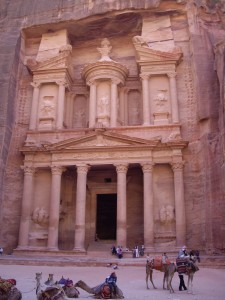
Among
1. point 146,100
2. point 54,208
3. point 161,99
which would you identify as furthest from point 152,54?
point 54,208

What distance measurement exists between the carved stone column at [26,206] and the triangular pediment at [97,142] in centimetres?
217

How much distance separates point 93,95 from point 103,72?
5.66ft

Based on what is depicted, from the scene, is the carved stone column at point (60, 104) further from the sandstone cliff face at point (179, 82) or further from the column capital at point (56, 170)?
the column capital at point (56, 170)

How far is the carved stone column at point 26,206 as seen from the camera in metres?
22.2

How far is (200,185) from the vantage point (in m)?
21.8

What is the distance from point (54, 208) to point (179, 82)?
1185 cm

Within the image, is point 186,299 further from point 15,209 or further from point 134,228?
point 15,209

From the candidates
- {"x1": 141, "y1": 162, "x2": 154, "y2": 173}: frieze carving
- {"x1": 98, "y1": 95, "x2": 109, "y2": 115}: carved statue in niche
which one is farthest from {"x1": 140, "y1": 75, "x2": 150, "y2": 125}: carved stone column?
{"x1": 141, "y1": 162, "x2": 154, "y2": 173}: frieze carving

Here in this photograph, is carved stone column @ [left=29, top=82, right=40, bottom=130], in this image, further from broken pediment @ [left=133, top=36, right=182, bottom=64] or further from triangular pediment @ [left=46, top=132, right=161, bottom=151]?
broken pediment @ [left=133, top=36, right=182, bottom=64]

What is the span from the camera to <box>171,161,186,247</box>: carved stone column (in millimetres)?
20812

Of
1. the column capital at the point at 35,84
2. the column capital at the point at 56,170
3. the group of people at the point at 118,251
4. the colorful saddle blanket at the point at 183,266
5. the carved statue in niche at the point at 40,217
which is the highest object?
the column capital at the point at 35,84

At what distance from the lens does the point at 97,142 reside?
75.6 ft

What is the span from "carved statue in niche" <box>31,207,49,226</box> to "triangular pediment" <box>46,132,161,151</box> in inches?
156

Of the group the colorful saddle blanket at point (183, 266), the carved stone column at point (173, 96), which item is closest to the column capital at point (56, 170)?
the carved stone column at point (173, 96)
